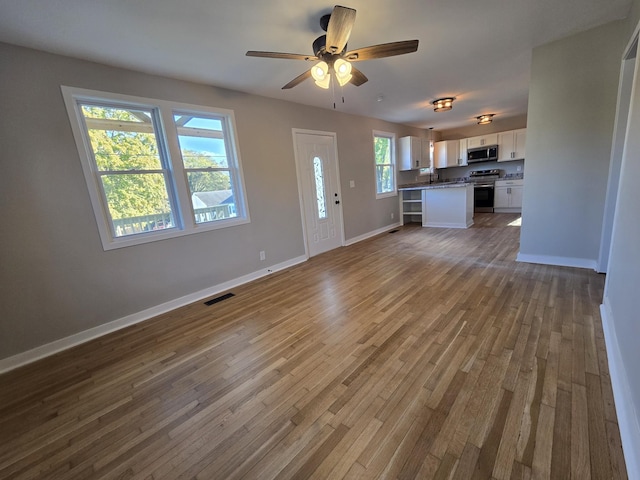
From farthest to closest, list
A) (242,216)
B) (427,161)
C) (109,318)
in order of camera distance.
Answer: (427,161)
(242,216)
(109,318)

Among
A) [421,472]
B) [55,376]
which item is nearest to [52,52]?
[55,376]

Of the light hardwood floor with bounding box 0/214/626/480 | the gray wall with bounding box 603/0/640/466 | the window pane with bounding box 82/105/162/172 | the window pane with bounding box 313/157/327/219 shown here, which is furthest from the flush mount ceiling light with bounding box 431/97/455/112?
the window pane with bounding box 82/105/162/172

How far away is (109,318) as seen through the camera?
2625mm

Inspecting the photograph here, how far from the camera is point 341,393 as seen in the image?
1.61 m

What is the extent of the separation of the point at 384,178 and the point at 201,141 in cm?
442

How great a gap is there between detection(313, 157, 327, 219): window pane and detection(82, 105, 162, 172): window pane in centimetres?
244

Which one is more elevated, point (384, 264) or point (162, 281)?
point (162, 281)

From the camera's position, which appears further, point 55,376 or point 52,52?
point 52,52

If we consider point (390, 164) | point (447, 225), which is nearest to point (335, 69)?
point (390, 164)

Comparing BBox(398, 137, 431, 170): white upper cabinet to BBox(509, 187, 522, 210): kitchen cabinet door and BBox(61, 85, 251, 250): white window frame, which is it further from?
BBox(61, 85, 251, 250): white window frame

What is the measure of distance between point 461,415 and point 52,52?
4.06 meters

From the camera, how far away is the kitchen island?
223 inches

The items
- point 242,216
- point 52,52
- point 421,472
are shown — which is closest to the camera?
point 421,472

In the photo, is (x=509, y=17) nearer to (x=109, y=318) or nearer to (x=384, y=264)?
(x=384, y=264)
